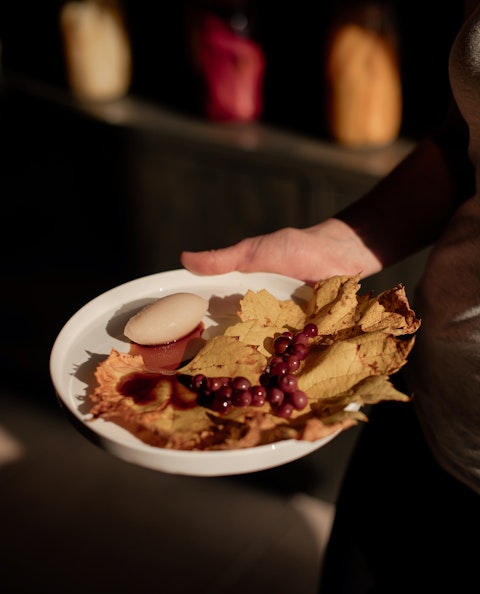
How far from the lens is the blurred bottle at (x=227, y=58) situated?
1.41 m

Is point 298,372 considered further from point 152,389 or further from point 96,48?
point 96,48

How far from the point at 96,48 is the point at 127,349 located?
1.07m

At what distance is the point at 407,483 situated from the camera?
82 centimetres

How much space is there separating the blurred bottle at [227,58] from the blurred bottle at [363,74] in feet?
0.61

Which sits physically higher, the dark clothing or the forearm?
the forearm

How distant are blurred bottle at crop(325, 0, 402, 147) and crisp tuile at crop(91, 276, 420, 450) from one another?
0.69 meters

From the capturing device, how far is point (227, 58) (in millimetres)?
1443

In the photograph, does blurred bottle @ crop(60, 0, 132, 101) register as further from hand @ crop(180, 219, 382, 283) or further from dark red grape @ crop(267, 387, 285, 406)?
dark red grape @ crop(267, 387, 285, 406)

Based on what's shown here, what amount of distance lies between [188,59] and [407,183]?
0.86 meters

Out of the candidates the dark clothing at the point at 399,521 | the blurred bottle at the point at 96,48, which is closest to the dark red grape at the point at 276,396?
the dark clothing at the point at 399,521

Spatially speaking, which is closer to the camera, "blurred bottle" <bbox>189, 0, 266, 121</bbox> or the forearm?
the forearm

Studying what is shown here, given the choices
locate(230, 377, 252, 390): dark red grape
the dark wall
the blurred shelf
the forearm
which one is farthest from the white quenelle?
the dark wall

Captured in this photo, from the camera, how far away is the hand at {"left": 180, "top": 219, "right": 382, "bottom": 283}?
0.81m

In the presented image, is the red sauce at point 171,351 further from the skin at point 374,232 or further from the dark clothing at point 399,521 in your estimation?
the dark clothing at point 399,521
